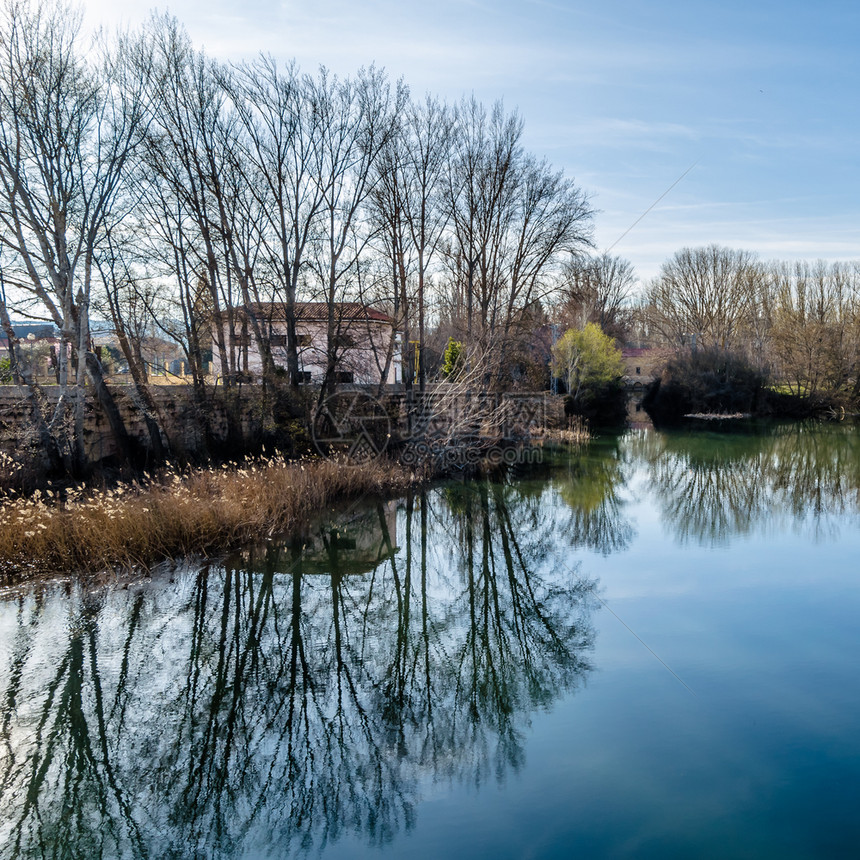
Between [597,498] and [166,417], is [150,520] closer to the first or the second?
[166,417]

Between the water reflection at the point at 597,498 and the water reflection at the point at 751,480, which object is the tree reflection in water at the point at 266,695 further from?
the water reflection at the point at 751,480

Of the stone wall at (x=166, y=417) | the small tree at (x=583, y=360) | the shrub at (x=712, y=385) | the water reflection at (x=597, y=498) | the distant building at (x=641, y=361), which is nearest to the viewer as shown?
the water reflection at (x=597, y=498)

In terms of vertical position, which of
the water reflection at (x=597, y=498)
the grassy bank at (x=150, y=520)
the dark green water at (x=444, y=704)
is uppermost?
the grassy bank at (x=150, y=520)

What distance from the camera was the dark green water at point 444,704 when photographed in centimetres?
515

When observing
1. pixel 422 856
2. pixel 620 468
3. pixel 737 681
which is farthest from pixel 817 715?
pixel 620 468

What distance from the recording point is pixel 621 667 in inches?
306

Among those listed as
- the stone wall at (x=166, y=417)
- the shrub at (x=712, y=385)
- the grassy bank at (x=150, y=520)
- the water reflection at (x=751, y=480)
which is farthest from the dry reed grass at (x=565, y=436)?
the grassy bank at (x=150, y=520)

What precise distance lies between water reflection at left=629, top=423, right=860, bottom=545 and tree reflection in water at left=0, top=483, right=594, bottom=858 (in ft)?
17.4

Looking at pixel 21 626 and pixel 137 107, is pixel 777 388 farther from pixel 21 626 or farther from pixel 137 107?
pixel 21 626

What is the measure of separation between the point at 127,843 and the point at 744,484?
17.6 meters

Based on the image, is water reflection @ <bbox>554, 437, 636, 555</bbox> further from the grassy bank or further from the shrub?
the shrub

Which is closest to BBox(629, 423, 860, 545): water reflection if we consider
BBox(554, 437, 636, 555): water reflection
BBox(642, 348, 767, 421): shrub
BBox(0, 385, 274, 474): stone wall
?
BBox(554, 437, 636, 555): water reflection

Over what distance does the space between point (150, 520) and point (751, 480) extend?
623 inches

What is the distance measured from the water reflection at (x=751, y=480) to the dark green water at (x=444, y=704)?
1795 millimetres
